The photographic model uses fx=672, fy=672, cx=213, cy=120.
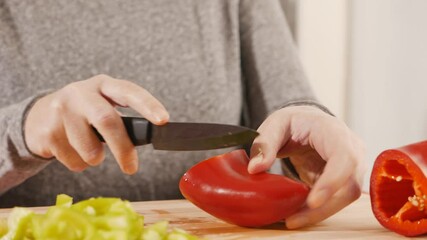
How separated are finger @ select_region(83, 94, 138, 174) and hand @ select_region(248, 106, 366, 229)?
17cm

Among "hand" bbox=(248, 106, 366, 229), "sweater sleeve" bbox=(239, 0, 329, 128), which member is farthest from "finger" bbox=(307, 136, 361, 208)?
"sweater sleeve" bbox=(239, 0, 329, 128)

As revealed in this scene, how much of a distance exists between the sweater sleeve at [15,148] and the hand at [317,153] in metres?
0.33

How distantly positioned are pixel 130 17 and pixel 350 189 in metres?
0.57

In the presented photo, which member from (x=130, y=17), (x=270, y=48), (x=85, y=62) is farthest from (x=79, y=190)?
(x=270, y=48)

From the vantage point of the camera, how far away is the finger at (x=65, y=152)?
0.91m

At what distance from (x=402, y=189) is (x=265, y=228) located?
0.21 metres

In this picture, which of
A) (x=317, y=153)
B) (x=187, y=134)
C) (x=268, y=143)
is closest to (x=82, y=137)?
(x=187, y=134)

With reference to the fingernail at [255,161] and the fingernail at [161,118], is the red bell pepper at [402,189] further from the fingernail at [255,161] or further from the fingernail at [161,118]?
the fingernail at [161,118]

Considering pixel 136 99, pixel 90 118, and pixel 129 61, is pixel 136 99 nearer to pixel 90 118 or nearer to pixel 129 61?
pixel 90 118

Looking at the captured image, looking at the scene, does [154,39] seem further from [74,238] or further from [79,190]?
[74,238]

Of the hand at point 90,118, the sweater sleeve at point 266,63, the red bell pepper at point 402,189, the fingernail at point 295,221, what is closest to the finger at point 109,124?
the hand at point 90,118

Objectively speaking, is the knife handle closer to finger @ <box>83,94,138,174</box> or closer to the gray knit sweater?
finger @ <box>83,94,138,174</box>

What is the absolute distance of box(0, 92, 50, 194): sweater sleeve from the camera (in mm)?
956

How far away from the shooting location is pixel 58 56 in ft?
4.04
